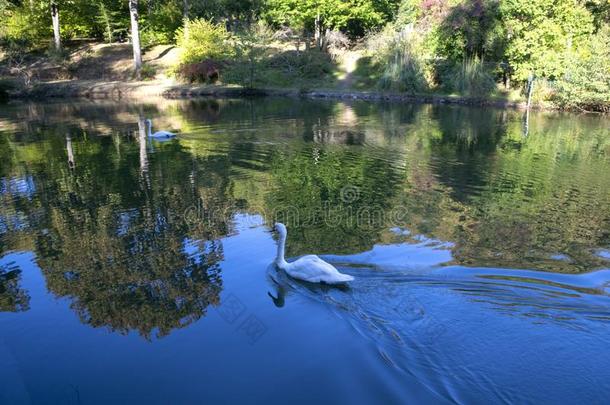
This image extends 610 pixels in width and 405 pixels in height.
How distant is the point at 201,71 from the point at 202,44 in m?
2.33

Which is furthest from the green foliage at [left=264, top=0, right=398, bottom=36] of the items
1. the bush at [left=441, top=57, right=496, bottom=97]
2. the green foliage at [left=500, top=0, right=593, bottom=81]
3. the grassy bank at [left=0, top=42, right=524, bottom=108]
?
the green foliage at [left=500, top=0, right=593, bottom=81]

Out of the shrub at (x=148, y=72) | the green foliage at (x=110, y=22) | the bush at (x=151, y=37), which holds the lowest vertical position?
the shrub at (x=148, y=72)

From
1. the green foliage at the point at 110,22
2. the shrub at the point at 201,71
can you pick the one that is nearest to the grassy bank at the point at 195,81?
the shrub at the point at 201,71

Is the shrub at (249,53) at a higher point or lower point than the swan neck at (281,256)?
higher

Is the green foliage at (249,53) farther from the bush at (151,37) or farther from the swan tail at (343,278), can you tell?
the swan tail at (343,278)

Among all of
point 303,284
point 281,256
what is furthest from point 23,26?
point 303,284

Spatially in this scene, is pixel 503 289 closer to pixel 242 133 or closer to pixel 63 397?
pixel 63 397

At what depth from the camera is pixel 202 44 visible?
44688mm

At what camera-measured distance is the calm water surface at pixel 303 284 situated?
6262mm

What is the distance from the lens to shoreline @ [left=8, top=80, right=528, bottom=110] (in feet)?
135

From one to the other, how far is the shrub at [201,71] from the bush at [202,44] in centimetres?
43

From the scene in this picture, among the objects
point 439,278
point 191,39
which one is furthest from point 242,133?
point 191,39

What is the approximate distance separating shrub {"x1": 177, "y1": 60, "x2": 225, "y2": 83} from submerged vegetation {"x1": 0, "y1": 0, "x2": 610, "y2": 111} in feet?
0.38

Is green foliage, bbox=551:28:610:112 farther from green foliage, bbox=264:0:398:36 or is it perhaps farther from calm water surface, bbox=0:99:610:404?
green foliage, bbox=264:0:398:36
